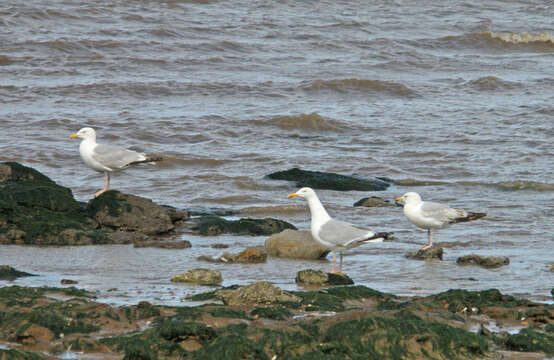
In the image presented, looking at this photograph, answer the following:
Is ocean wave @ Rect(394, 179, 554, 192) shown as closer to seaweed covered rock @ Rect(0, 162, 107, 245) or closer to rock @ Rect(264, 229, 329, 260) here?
rock @ Rect(264, 229, 329, 260)

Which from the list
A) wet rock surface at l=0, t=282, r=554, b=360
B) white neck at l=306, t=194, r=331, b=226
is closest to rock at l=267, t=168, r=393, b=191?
white neck at l=306, t=194, r=331, b=226

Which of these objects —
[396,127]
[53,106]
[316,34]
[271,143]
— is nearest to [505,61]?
[316,34]

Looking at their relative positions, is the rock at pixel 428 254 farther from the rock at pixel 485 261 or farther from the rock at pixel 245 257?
the rock at pixel 245 257

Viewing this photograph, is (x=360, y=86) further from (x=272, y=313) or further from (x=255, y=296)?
(x=272, y=313)

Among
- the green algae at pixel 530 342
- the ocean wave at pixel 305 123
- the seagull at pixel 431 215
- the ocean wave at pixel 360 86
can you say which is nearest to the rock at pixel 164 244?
the seagull at pixel 431 215

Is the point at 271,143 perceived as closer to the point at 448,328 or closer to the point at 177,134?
the point at 177,134

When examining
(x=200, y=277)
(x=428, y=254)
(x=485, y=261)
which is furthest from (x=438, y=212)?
(x=200, y=277)

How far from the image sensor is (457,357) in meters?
4.65

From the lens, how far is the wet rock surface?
4508 millimetres

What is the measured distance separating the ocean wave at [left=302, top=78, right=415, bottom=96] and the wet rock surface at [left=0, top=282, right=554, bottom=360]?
14.5 meters

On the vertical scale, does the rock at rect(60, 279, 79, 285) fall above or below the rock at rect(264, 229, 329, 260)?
above

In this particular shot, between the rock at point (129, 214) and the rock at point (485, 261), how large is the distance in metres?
3.20

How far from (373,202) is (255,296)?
540 centimetres

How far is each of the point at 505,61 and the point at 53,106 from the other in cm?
1342
